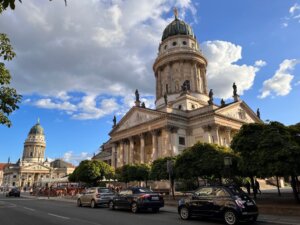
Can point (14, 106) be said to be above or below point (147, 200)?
above

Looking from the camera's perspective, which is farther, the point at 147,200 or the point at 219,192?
the point at 147,200

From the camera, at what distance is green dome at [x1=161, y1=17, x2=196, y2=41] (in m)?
69.6

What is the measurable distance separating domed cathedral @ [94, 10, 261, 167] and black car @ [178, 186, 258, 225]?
30489mm

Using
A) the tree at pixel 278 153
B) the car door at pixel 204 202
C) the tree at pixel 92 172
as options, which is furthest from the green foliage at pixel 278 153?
the tree at pixel 92 172

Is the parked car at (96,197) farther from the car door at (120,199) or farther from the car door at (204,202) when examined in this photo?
the car door at (204,202)

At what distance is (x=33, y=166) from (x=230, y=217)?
152512 millimetres

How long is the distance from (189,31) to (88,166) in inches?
1872

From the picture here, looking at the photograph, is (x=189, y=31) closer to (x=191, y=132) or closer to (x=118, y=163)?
(x=191, y=132)

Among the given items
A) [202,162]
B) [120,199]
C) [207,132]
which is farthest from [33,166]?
[120,199]

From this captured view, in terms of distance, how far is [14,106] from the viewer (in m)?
9.75

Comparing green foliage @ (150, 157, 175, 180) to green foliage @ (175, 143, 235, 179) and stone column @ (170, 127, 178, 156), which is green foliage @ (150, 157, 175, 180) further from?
stone column @ (170, 127, 178, 156)

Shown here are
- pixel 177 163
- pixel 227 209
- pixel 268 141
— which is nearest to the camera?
pixel 227 209

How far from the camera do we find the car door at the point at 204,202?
43.0 ft

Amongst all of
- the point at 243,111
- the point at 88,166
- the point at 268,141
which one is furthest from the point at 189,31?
the point at 268,141
